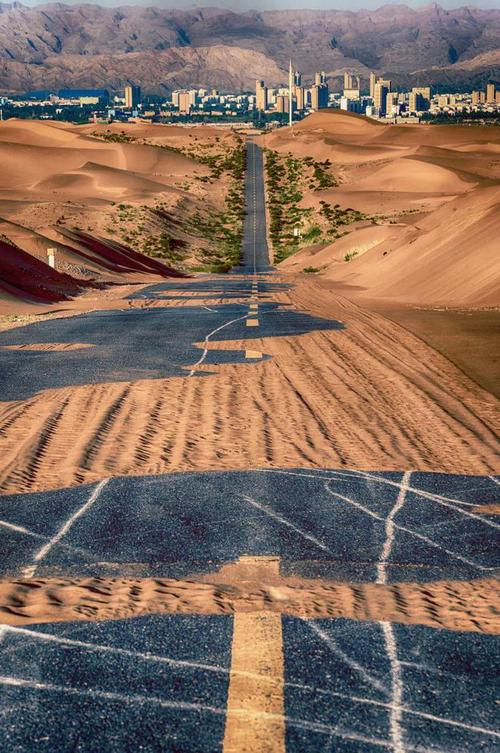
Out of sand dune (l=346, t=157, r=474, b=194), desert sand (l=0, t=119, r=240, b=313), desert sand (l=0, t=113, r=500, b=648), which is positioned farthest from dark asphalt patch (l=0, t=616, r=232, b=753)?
sand dune (l=346, t=157, r=474, b=194)

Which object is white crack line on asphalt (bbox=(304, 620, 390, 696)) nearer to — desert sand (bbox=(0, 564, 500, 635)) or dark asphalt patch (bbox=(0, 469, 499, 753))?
dark asphalt patch (bbox=(0, 469, 499, 753))

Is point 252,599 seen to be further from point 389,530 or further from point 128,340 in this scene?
point 128,340

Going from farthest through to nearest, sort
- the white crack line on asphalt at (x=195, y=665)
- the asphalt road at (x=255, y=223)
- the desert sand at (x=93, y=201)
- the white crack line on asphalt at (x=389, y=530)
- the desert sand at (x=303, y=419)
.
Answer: the asphalt road at (x=255, y=223), the desert sand at (x=93, y=201), the white crack line on asphalt at (x=389, y=530), the desert sand at (x=303, y=419), the white crack line on asphalt at (x=195, y=665)

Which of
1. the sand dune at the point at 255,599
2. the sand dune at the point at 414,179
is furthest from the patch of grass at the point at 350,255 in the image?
the sand dune at the point at 255,599

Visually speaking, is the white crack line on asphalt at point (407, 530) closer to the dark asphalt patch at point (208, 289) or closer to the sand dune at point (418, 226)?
the sand dune at point (418, 226)

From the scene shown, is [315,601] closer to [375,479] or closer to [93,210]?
[375,479]

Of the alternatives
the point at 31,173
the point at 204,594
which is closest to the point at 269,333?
the point at 204,594
